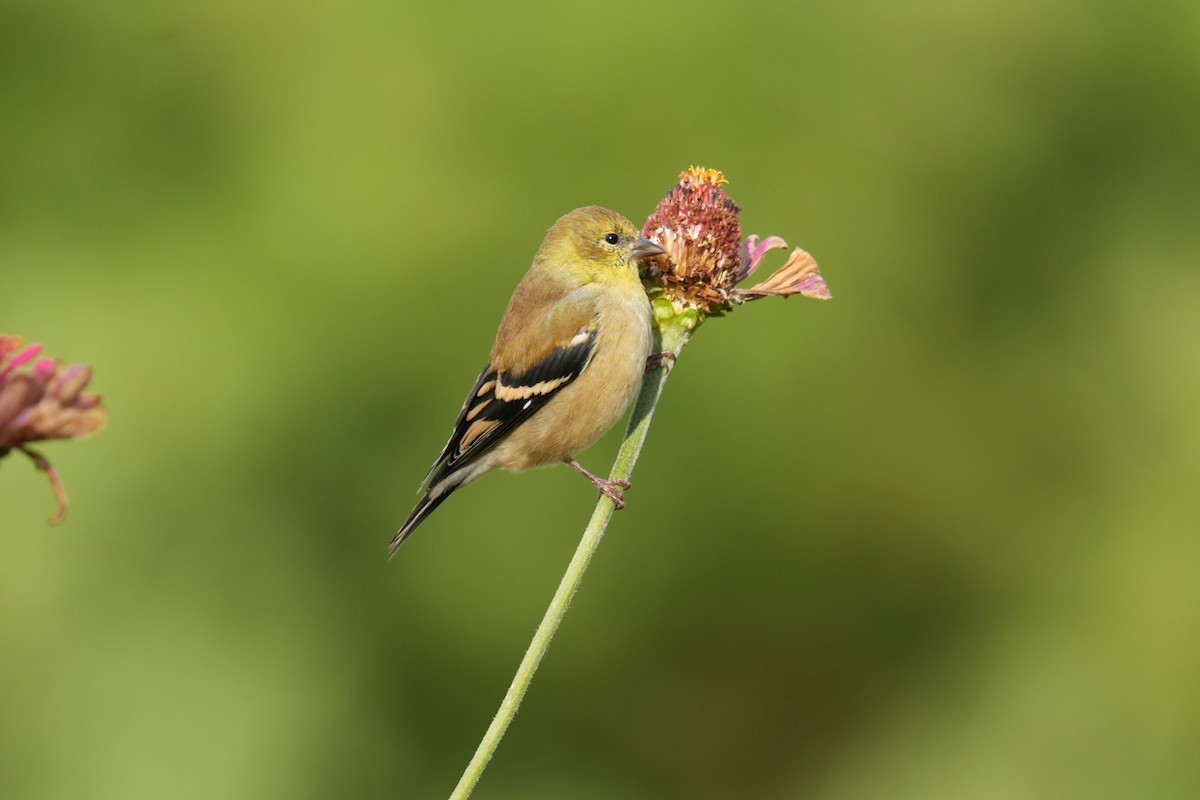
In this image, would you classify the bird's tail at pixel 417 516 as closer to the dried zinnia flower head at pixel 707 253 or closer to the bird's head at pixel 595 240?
the bird's head at pixel 595 240

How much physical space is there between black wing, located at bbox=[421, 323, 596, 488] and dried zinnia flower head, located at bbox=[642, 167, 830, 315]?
2.24 ft

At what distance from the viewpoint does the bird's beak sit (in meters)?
2.16

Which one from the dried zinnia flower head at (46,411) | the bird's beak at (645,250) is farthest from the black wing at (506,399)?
the dried zinnia flower head at (46,411)

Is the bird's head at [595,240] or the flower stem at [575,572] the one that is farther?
the bird's head at [595,240]

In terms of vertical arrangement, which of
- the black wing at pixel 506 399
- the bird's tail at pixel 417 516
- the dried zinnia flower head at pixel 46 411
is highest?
the black wing at pixel 506 399

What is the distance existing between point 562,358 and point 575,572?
4.19 feet

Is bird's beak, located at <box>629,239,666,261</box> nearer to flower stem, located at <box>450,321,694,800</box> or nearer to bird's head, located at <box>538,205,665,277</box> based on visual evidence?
flower stem, located at <box>450,321,694,800</box>

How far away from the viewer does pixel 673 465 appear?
5328 millimetres

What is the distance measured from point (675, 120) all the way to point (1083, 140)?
2.18 meters

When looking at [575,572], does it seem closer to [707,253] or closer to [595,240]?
[707,253]

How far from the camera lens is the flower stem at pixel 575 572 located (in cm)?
136

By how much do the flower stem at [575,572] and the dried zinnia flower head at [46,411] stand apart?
0.48 metres

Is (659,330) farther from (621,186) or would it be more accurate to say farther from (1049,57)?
(1049,57)

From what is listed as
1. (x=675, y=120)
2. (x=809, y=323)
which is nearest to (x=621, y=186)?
(x=675, y=120)
